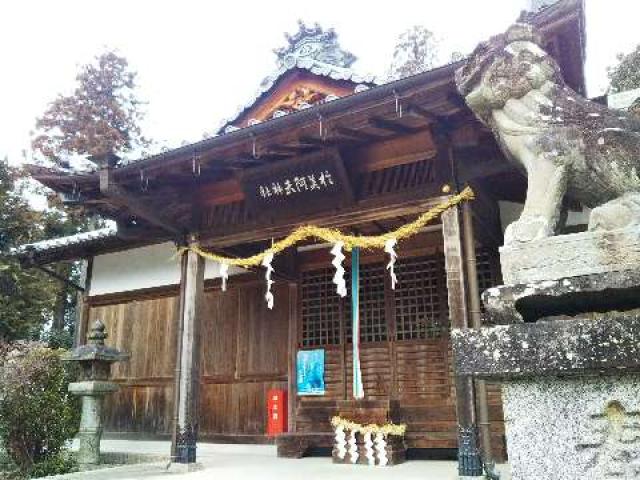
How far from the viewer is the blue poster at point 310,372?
10.2 metres

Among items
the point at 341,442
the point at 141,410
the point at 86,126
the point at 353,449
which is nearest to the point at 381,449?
the point at 353,449

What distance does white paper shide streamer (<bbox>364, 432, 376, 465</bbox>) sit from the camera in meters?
8.27

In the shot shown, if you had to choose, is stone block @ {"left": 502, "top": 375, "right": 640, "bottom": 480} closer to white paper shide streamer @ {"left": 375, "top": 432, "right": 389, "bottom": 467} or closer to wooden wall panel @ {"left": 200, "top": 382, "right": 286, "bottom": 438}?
white paper shide streamer @ {"left": 375, "top": 432, "right": 389, "bottom": 467}

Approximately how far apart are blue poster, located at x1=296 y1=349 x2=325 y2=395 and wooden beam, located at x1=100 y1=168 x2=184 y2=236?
3385 mm

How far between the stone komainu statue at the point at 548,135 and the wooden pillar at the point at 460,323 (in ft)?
10.9

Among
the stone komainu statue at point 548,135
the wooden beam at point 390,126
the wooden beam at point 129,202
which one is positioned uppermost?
the wooden beam at point 390,126

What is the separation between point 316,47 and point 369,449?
9.97 meters

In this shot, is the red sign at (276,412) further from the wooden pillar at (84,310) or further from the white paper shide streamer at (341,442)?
the wooden pillar at (84,310)

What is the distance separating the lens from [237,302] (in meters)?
11.2

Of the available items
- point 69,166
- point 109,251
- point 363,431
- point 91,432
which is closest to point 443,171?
point 363,431

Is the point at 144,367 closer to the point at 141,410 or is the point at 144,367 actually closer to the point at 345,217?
the point at 141,410

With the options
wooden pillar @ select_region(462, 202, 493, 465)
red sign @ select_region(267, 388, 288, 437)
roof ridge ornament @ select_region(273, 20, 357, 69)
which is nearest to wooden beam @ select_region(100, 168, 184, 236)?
red sign @ select_region(267, 388, 288, 437)

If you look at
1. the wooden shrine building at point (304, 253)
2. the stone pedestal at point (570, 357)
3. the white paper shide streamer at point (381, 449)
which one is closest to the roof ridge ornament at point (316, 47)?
the wooden shrine building at point (304, 253)

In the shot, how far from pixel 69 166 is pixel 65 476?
14.8 feet
